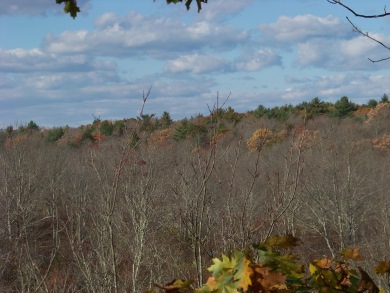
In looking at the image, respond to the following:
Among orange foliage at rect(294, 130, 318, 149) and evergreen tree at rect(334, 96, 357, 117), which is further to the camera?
evergreen tree at rect(334, 96, 357, 117)

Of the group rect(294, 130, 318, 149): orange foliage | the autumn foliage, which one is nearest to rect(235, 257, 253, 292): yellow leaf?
the autumn foliage

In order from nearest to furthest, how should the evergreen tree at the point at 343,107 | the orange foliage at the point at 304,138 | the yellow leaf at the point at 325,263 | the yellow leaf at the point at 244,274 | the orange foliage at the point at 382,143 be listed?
the yellow leaf at the point at 244,274 < the yellow leaf at the point at 325,263 < the orange foliage at the point at 304,138 < the orange foliage at the point at 382,143 < the evergreen tree at the point at 343,107

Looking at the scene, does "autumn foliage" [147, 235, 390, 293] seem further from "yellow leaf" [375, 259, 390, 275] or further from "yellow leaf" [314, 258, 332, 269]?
"yellow leaf" [375, 259, 390, 275]

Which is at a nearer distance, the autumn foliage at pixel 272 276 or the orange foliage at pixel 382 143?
the autumn foliage at pixel 272 276

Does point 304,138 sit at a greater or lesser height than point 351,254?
greater

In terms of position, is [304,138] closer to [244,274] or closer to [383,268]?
[383,268]

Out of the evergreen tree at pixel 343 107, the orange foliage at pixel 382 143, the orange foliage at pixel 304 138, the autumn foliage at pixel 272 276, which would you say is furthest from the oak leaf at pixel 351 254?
the evergreen tree at pixel 343 107

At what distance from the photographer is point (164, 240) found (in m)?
24.3

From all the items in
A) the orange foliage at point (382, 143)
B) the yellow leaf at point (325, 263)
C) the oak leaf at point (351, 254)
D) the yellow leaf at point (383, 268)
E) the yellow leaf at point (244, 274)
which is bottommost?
the orange foliage at point (382, 143)

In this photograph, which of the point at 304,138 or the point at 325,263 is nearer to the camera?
the point at 325,263

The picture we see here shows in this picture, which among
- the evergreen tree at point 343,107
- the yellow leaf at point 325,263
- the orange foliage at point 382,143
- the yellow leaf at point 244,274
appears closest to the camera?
the yellow leaf at point 244,274

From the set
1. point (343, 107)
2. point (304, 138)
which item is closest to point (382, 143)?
point (343, 107)

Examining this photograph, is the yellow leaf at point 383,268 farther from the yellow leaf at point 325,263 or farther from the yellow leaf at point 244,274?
the yellow leaf at point 244,274

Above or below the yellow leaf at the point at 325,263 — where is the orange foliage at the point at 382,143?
below
